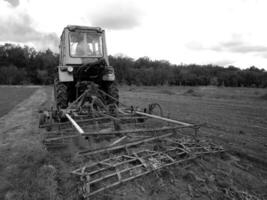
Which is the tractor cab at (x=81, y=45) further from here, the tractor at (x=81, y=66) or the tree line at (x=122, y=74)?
the tree line at (x=122, y=74)

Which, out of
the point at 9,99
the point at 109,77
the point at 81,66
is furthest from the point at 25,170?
the point at 9,99

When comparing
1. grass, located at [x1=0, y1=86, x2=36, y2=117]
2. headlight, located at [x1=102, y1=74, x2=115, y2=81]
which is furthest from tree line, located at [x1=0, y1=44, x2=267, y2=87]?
headlight, located at [x1=102, y1=74, x2=115, y2=81]

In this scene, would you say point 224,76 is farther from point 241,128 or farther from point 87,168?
point 87,168

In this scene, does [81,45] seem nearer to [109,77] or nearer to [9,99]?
[109,77]

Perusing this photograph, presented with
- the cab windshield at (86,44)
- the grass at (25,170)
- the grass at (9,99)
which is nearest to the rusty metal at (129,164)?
the grass at (25,170)

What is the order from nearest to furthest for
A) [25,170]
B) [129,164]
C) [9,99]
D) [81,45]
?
[25,170] → [129,164] → [81,45] → [9,99]

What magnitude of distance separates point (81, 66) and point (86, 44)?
0.99m

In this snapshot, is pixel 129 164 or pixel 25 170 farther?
pixel 129 164

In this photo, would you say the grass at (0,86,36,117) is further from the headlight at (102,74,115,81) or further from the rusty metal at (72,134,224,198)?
the rusty metal at (72,134,224,198)

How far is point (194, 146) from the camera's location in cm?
373

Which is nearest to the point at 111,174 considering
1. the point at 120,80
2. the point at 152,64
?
the point at 120,80

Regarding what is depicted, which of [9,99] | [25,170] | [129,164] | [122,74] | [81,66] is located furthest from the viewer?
[122,74]

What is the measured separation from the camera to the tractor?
605cm

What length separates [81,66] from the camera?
6.14 m
